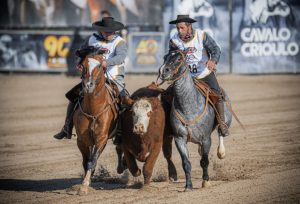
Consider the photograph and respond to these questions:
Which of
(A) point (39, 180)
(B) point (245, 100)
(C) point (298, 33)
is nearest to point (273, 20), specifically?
(C) point (298, 33)

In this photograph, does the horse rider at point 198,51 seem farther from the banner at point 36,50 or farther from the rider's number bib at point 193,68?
the banner at point 36,50

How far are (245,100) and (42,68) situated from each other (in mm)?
8882

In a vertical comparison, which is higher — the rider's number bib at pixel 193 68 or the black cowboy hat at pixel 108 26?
the black cowboy hat at pixel 108 26

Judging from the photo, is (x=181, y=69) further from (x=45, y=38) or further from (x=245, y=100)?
(x=45, y=38)

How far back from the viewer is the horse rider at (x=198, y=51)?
10.4 meters

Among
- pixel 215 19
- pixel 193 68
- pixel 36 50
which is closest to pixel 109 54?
pixel 193 68

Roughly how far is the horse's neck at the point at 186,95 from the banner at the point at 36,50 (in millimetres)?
15516

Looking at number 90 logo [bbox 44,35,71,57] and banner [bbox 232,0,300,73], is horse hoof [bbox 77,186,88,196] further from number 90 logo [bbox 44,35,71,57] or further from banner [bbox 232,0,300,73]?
number 90 logo [bbox 44,35,71,57]

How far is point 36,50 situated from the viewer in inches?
1009

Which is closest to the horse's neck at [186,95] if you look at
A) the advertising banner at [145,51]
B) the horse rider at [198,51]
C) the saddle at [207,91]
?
the saddle at [207,91]

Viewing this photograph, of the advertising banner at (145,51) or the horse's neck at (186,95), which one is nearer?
the horse's neck at (186,95)

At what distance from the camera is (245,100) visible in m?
19.6

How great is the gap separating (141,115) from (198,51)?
4.74 ft

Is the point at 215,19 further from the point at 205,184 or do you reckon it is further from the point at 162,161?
the point at 205,184
